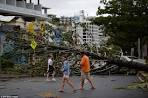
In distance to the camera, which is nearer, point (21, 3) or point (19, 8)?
point (19, 8)

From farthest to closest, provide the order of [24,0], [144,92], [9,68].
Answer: [24,0], [9,68], [144,92]

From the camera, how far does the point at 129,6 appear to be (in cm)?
4544

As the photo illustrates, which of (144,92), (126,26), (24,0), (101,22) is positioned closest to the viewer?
(144,92)

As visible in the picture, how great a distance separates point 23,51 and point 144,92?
45.6 ft

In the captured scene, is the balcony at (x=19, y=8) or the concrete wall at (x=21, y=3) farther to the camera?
the concrete wall at (x=21, y=3)

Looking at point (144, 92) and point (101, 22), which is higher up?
point (101, 22)

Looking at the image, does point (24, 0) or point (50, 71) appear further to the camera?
point (24, 0)

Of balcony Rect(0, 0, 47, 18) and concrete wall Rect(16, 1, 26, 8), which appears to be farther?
concrete wall Rect(16, 1, 26, 8)

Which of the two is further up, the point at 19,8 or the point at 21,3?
the point at 21,3

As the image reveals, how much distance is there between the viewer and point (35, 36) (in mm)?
26266

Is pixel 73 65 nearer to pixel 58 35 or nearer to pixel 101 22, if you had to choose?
pixel 58 35

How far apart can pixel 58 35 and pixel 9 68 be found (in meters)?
5.29

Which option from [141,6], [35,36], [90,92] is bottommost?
[90,92]

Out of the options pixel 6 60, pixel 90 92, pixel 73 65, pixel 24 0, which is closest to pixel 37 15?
pixel 24 0
